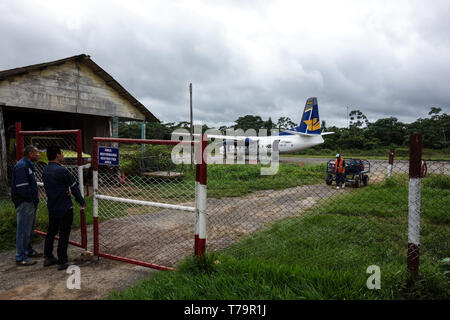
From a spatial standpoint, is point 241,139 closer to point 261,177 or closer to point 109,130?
point 261,177

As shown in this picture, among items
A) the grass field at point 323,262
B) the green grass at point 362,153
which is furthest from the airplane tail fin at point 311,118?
the grass field at point 323,262

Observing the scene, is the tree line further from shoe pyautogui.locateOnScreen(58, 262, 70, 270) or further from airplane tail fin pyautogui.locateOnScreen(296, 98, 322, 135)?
shoe pyautogui.locateOnScreen(58, 262, 70, 270)

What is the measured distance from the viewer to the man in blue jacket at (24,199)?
4125 mm

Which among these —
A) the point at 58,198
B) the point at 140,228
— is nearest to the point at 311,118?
the point at 140,228

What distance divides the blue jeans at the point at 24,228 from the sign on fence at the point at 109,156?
4.54ft

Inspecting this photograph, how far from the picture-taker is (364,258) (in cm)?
398

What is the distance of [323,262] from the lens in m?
3.74

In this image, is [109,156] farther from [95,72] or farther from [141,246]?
[95,72]

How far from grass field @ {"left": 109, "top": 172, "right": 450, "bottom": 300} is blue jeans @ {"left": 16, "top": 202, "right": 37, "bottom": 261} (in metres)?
2.06

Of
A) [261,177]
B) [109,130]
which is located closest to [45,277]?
[109,130]

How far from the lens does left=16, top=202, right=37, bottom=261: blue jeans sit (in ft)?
13.6

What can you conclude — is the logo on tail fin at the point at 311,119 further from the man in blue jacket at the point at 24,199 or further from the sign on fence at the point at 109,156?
the man in blue jacket at the point at 24,199

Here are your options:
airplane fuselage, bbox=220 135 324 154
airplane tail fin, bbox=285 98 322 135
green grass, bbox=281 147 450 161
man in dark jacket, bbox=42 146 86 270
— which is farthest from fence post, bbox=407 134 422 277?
green grass, bbox=281 147 450 161

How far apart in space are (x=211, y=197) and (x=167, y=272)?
6.24 meters
